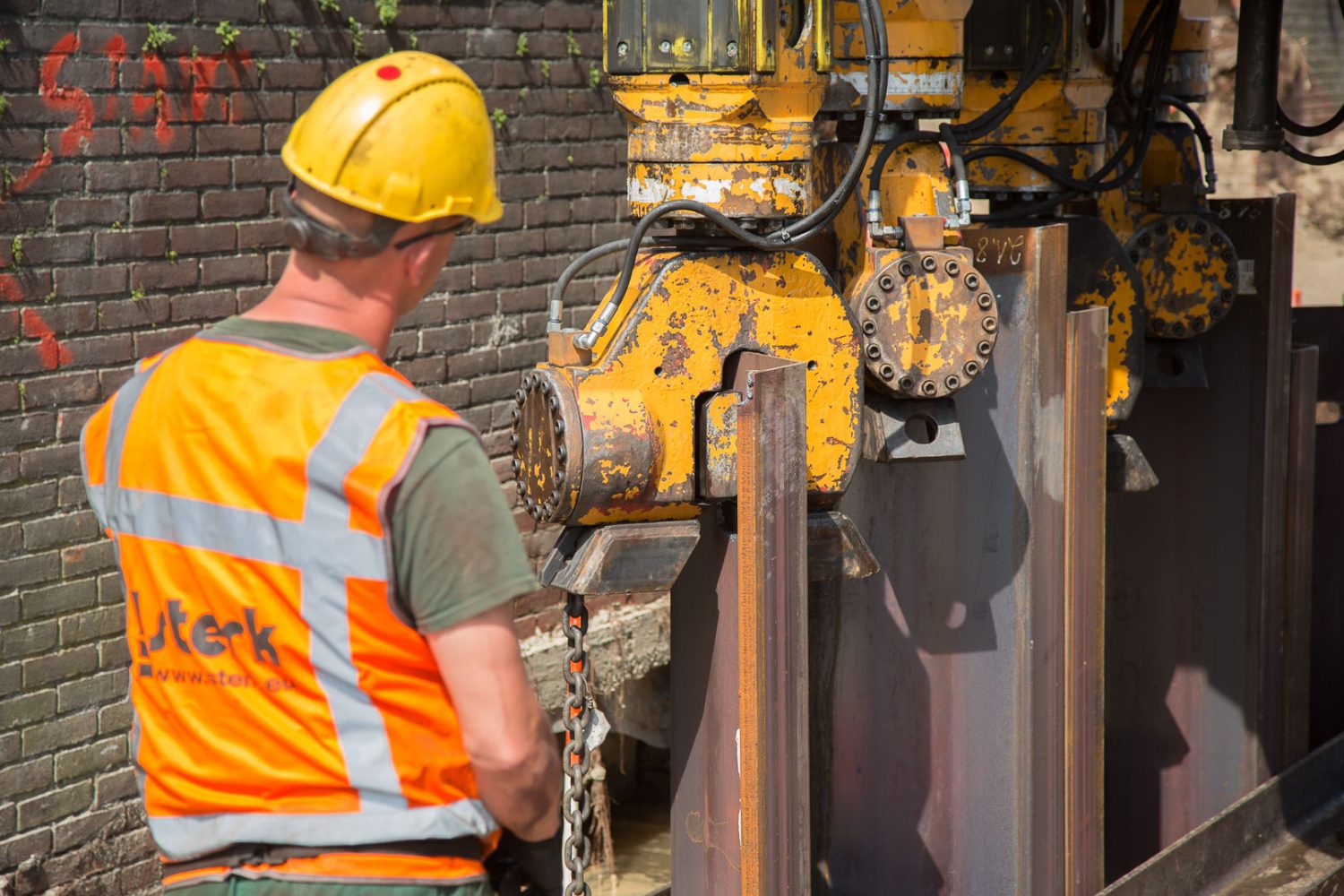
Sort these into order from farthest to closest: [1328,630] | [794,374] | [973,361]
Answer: [1328,630], [973,361], [794,374]

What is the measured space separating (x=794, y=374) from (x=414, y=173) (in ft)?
2.84

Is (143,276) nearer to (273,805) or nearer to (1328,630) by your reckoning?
(273,805)

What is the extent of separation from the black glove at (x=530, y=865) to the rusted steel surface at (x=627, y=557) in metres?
0.67

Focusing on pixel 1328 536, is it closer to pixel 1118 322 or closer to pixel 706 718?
pixel 1118 322

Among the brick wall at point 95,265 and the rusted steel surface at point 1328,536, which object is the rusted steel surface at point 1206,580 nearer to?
the rusted steel surface at point 1328,536

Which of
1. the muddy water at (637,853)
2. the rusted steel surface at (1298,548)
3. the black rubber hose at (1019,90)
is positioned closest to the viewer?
the black rubber hose at (1019,90)

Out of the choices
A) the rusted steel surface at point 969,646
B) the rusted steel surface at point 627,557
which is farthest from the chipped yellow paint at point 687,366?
the rusted steel surface at point 969,646

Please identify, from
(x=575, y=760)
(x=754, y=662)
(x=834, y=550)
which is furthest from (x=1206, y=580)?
(x=575, y=760)

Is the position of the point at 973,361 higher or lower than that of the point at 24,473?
higher

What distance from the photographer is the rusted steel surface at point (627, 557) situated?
263 centimetres

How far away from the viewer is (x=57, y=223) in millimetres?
4012

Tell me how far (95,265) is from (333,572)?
2691 millimetres

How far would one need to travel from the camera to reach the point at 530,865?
6.48 feet

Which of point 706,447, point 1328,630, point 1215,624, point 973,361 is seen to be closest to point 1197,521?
point 1215,624
